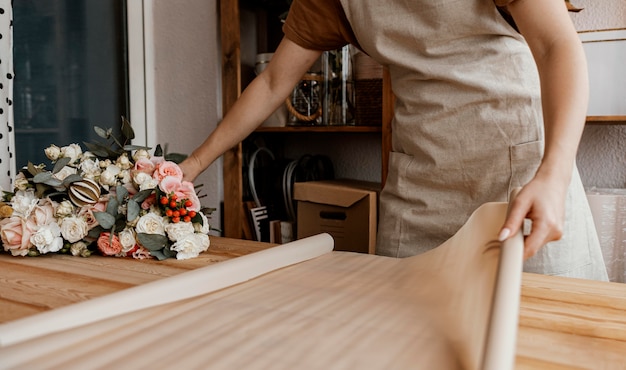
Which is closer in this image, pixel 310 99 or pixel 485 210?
pixel 485 210

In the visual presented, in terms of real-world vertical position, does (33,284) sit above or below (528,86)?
below

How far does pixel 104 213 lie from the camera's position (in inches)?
43.3

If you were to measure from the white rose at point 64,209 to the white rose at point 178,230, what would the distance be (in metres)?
0.19

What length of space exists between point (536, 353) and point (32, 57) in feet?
6.76

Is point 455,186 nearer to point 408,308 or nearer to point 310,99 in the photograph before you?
point 408,308

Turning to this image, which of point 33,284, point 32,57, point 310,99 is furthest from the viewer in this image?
point 310,99

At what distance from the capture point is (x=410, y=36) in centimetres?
124

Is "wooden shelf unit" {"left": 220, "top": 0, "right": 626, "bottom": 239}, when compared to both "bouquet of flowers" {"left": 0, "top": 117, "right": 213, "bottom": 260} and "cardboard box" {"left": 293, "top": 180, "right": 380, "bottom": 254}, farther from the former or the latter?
"bouquet of flowers" {"left": 0, "top": 117, "right": 213, "bottom": 260}

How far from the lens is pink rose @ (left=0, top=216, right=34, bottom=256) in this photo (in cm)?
107

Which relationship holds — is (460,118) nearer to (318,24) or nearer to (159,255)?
(318,24)

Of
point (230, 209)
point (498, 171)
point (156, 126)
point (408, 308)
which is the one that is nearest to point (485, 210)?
point (408, 308)

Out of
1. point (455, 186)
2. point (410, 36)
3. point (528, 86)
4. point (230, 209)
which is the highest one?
point (410, 36)

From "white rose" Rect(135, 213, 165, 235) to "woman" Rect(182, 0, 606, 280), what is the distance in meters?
0.27

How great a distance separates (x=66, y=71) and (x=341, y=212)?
1.22 metres
